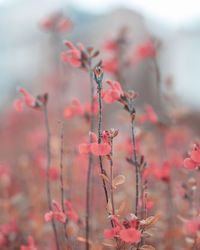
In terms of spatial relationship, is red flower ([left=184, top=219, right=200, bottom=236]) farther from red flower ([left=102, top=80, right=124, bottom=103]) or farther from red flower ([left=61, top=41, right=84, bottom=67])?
red flower ([left=61, top=41, right=84, bottom=67])

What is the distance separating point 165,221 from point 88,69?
36.0 inches

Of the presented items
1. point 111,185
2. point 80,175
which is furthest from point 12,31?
point 111,185

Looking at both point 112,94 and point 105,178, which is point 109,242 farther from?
point 112,94

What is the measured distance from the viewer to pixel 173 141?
199 cm

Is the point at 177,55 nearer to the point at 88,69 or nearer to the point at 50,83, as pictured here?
the point at 50,83

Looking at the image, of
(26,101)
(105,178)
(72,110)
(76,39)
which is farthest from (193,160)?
(76,39)

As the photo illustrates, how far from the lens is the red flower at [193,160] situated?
68cm

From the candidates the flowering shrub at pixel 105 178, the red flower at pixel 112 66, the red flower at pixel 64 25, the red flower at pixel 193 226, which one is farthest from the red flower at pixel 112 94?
the red flower at pixel 64 25

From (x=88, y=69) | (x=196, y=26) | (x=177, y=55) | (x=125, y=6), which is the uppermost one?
(x=125, y=6)

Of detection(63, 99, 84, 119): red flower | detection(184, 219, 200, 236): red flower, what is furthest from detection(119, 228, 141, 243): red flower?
detection(63, 99, 84, 119): red flower

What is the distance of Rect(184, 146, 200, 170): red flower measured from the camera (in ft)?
2.25

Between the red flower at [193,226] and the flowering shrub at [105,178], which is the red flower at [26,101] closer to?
the flowering shrub at [105,178]

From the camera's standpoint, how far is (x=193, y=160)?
0.71 metres

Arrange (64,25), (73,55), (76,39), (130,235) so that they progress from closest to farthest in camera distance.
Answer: (130,235)
(73,55)
(64,25)
(76,39)
